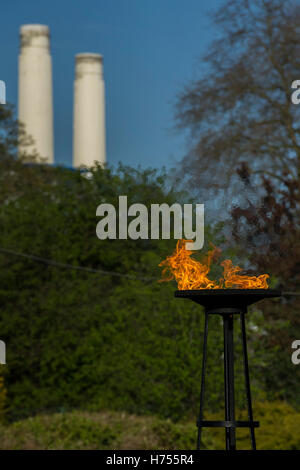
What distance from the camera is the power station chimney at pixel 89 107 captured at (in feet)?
110

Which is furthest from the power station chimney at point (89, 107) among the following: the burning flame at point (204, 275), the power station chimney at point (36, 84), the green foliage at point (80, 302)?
the burning flame at point (204, 275)

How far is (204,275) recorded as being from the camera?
5465 mm

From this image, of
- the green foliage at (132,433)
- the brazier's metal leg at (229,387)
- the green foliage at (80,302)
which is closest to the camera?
the brazier's metal leg at (229,387)

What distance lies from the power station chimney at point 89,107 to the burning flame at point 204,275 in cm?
2853

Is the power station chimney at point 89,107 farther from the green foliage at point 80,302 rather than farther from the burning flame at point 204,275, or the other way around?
the burning flame at point 204,275

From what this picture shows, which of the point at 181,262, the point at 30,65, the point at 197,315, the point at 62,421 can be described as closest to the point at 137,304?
the point at 197,315

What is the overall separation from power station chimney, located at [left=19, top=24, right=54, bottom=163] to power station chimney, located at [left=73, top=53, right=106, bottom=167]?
1.73 meters

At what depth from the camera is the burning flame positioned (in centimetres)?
537

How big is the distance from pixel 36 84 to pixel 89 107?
3663 millimetres

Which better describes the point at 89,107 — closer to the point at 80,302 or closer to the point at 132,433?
the point at 80,302

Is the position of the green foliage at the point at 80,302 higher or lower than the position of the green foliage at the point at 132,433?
higher

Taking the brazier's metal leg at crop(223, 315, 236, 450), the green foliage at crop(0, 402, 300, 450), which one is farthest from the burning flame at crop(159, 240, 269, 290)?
the green foliage at crop(0, 402, 300, 450)

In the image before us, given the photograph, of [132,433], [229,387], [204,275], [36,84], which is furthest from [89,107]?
[229,387]

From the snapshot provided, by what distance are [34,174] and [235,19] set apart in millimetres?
6158
